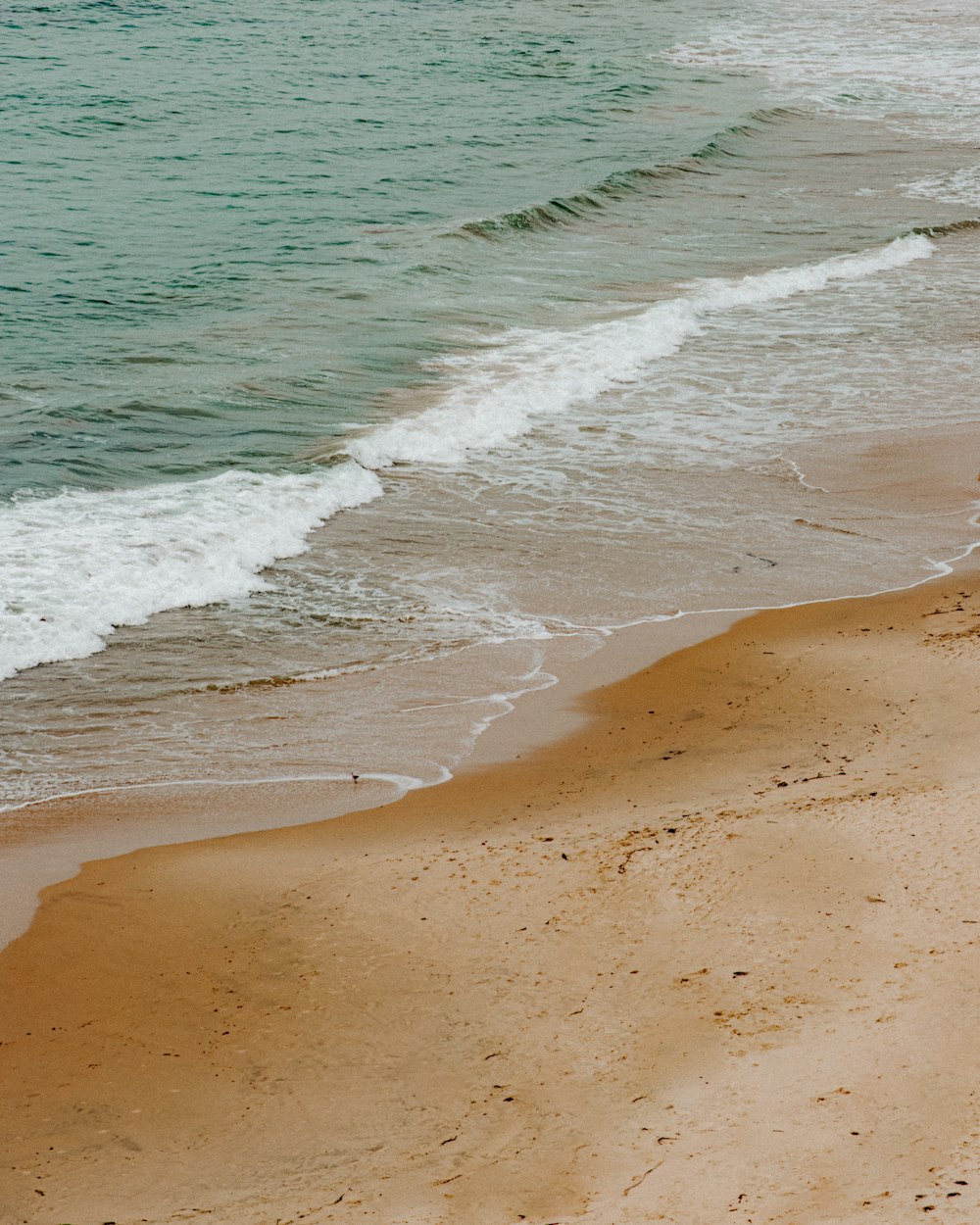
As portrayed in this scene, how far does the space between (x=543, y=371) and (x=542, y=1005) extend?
8.91 m

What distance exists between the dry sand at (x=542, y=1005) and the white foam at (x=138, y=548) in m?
2.47

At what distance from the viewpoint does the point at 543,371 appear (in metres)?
12.1

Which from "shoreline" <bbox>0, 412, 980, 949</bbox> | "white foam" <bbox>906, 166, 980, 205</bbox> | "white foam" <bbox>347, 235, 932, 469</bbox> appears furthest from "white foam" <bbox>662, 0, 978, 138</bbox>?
"shoreline" <bbox>0, 412, 980, 949</bbox>

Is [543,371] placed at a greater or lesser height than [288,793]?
greater

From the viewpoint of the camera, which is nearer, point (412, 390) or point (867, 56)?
point (412, 390)

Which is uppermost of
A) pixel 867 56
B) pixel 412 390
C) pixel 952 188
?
pixel 867 56

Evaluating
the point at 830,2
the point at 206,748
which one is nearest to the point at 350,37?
the point at 830,2

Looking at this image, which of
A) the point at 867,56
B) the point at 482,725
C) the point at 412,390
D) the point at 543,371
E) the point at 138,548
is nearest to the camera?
the point at 482,725

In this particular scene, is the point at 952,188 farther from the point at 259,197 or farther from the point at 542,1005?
the point at 542,1005

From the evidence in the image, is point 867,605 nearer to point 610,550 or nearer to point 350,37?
point 610,550

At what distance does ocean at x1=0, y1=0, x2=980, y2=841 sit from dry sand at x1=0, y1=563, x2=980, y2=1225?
943 mm

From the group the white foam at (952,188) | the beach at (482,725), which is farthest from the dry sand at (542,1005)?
the white foam at (952,188)

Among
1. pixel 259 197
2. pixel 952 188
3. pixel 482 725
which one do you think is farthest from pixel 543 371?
pixel 952 188

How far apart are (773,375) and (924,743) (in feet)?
24.5
